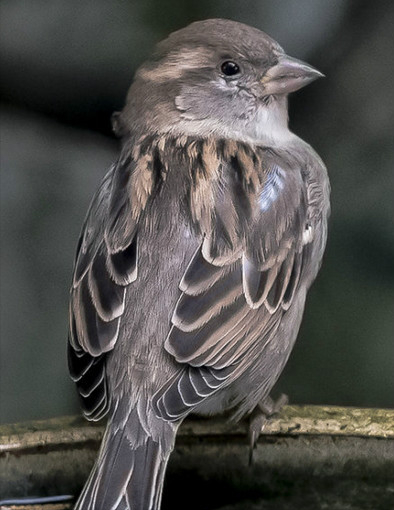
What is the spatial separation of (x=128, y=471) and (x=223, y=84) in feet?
4.63

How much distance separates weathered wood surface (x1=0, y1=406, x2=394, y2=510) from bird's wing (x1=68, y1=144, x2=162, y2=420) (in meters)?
0.22

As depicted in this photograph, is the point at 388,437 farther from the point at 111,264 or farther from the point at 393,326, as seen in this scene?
the point at 393,326

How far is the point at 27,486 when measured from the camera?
2707 mm

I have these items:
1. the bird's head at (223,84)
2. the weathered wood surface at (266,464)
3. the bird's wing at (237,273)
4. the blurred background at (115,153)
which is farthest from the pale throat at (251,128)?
the weathered wood surface at (266,464)

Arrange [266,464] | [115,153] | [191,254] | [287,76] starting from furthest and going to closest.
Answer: [115,153] → [287,76] → [191,254] → [266,464]

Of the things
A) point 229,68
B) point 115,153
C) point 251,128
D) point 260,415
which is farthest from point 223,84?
point 260,415

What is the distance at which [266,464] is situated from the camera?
277 cm

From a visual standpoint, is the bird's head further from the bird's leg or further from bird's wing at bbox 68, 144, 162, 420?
the bird's leg

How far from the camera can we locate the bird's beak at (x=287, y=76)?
3.69 m

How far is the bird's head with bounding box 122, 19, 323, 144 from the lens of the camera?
3.71 meters

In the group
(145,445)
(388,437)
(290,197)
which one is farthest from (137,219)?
(388,437)

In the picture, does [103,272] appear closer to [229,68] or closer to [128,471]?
[128,471]

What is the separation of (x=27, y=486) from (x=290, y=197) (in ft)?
3.77

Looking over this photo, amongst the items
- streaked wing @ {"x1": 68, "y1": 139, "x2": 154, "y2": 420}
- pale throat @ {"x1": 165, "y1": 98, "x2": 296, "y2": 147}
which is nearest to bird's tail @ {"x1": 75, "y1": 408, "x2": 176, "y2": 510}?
streaked wing @ {"x1": 68, "y1": 139, "x2": 154, "y2": 420}
